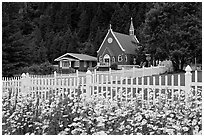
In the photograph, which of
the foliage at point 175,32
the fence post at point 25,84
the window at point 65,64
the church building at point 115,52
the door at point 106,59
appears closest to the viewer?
the fence post at point 25,84

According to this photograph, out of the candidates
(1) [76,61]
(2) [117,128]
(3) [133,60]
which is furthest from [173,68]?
(2) [117,128]

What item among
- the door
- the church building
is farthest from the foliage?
the door

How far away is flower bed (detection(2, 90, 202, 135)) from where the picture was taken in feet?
15.0

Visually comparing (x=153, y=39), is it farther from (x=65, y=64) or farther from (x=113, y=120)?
(x=113, y=120)

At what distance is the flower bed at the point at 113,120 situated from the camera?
15.0ft

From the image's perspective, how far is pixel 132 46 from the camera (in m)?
46.1

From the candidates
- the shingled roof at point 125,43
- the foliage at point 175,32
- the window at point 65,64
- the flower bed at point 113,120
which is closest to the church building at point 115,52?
the shingled roof at point 125,43

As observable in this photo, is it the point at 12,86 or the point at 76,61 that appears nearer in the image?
the point at 12,86

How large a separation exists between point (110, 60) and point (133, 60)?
346 cm

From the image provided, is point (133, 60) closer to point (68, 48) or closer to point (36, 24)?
point (68, 48)

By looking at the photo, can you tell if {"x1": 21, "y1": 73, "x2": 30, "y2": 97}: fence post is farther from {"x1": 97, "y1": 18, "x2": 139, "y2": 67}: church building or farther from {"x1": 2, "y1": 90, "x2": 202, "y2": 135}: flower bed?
{"x1": 97, "y1": 18, "x2": 139, "y2": 67}: church building

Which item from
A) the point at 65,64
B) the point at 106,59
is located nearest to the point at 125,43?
the point at 106,59

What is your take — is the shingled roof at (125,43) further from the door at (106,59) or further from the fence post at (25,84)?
the fence post at (25,84)

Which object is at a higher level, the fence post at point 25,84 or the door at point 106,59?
the door at point 106,59
